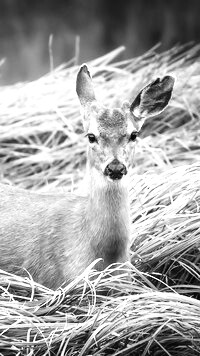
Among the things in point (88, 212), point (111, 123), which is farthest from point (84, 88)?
point (88, 212)

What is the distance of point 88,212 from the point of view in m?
6.88

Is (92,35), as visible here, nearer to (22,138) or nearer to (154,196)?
(22,138)

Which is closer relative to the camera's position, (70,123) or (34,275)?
(34,275)

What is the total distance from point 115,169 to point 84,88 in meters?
0.79

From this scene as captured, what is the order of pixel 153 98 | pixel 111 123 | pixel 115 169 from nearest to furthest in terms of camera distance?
1. pixel 115 169
2. pixel 111 123
3. pixel 153 98

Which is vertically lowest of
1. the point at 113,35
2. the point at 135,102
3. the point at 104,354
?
the point at 104,354

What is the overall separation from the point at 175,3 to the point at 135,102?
27.2 ft

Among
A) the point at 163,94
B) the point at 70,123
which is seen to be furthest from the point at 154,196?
the point at 70,123

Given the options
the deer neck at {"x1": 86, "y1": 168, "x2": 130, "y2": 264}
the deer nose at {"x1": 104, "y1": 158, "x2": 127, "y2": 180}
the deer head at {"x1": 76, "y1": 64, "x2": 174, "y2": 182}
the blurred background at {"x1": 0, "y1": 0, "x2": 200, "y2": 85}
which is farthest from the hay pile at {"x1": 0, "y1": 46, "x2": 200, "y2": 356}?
the blurred background at {"x1": 0, "y1": 0, "x2": 200, "y2": 85}

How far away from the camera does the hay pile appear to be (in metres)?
6.23

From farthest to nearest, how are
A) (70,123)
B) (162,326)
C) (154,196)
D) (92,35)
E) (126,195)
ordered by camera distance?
(92,35), (70,123), (154,196), (126,195), (162,326)

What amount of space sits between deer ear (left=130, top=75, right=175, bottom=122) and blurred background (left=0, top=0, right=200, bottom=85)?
22.6ft

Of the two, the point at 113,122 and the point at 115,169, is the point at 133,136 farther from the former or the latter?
the point at 115,169

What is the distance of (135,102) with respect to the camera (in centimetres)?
691
